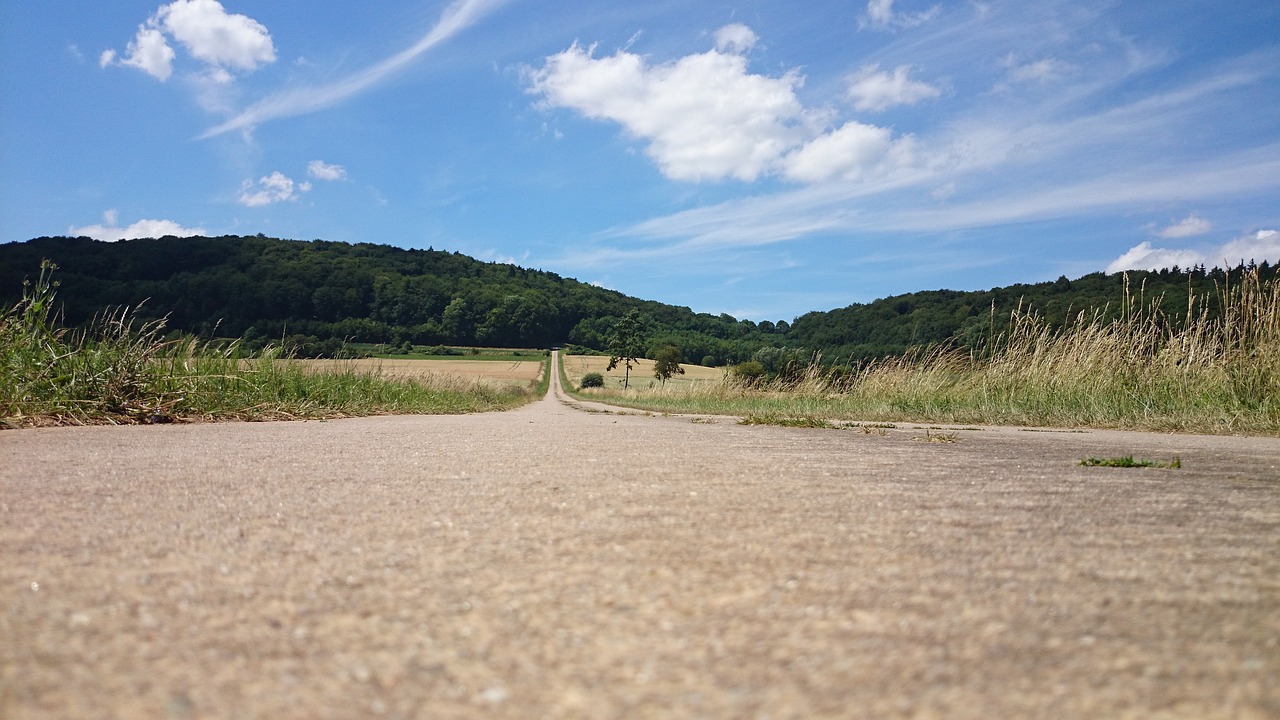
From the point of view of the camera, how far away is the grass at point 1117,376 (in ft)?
27.1

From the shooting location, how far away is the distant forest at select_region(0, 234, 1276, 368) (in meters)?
14.0

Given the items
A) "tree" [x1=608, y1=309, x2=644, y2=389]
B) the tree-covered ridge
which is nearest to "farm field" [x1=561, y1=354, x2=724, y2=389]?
"tree" [x1=608, y1=309, x2=644, y2=389]

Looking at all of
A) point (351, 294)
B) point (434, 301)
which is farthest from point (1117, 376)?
point (434, 301)

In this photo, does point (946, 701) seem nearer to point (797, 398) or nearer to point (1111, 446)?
point (1111, 446)

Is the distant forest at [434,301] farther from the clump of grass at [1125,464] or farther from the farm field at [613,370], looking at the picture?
the clump of grass at [1125,464]

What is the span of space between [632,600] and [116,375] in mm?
7012

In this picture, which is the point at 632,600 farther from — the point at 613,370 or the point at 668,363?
the point at 613,370

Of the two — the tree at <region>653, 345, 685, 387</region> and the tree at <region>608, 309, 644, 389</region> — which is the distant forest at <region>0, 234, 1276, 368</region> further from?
the tree at <region>608, 309, 644, 389</region>

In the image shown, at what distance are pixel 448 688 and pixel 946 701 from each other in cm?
61

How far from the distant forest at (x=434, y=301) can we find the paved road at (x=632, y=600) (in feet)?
22.2

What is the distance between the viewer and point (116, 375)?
660cm

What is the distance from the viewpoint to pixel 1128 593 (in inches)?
52.2

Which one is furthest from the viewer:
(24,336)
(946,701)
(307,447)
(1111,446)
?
(24,336)

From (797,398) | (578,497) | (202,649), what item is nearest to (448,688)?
(202,649)
